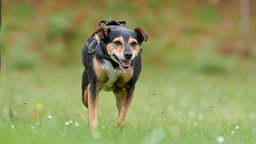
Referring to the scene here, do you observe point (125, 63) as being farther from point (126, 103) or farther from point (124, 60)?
point (126, 103)

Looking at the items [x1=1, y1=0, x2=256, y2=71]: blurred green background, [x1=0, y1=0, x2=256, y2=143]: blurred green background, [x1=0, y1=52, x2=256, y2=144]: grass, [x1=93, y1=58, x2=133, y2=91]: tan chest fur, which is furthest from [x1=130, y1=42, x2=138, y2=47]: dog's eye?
[x1=1, y1=0, x2=256, y2=71]: blurred green background

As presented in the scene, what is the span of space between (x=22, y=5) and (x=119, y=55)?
85.8 feet

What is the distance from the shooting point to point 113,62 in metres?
8.82

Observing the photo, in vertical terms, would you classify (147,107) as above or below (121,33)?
below

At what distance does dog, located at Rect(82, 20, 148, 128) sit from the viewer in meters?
8.62

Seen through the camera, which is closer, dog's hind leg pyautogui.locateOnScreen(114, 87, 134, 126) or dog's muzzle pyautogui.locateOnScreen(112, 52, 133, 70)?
dog's muzzle pyautogui.locateOnScreen(112, 52, 133, 70)

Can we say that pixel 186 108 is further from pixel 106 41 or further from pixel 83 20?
pixel 83 20

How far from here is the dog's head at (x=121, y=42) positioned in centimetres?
852

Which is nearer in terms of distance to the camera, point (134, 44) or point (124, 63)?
point (124, 63)

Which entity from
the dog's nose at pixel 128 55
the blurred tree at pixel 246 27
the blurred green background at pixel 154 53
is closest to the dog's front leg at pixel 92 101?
the dog's nose at pixel 128 55

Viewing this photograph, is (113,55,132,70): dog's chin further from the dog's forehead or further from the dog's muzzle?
the dog's forehead

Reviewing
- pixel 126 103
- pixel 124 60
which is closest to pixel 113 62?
pixel 124 60

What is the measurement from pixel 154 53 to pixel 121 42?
70.2ft

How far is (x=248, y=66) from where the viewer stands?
93.9 ft
